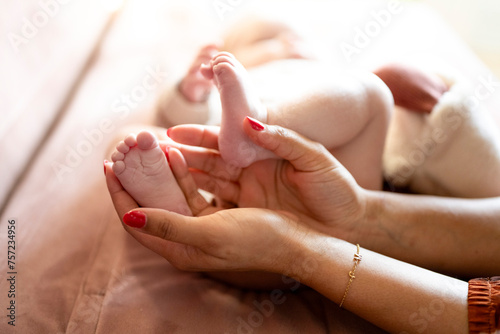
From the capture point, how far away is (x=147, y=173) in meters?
0.76

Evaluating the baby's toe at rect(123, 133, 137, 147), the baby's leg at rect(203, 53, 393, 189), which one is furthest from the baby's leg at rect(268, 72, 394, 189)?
the baby's toe at rect(123, 133, 137, 147)

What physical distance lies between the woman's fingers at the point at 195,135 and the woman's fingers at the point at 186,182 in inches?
2.0

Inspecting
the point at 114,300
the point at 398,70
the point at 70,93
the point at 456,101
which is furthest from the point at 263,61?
the point at 114,300

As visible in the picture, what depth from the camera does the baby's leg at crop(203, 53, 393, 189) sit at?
74cm

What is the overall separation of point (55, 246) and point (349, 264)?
1.88 feet

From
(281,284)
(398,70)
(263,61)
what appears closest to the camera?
(281,284)

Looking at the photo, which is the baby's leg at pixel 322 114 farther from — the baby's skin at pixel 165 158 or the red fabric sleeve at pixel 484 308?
the red fabric sleeve at pixel 484 308

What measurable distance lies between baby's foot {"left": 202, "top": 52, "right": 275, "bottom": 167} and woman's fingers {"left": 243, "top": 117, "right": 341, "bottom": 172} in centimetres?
3

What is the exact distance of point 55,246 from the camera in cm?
87

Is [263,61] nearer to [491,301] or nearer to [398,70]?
[398,70]

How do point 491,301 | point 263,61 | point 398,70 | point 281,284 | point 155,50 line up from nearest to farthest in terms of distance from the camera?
point 491,301 < point 281,284 < point 398,70 < point 263,61 < point 155,50

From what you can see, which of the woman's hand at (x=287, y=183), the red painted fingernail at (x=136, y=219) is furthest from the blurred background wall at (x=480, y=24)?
the red painted fingernail at (x=136, y=219)

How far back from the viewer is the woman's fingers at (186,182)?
0.82 meters

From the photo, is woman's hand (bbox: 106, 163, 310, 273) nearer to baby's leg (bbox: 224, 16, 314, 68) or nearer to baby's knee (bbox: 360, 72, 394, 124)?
baby's knee (bbox: 360, 72, 394, 124)
